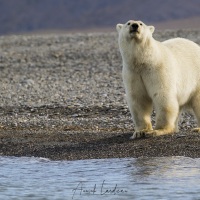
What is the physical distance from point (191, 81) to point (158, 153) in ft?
5.49

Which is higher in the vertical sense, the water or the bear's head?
the bear's head

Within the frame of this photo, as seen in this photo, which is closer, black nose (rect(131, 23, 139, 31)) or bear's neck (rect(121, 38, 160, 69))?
black nose (rect(131, 23, 139, 31))

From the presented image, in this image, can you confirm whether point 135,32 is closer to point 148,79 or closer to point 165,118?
point 148,79

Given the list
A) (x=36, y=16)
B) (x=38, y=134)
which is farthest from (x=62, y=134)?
(x=36, y=16)

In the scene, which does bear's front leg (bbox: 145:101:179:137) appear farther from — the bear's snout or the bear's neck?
the bear's snout

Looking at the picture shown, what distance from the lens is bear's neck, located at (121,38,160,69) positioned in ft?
39.5

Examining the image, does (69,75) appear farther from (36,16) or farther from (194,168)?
(36,16)

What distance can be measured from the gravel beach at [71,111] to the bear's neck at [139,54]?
3.21 ft

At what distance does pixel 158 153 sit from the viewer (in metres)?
11.4

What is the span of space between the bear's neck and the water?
1438 mm

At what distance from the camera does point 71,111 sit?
1559 centimetres

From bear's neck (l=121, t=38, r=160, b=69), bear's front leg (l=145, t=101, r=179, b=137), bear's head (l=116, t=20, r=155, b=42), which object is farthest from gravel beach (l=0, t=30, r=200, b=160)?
bear's head (l=116, t=20, r=155, b=42)

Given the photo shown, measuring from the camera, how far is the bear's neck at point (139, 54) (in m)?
12.0

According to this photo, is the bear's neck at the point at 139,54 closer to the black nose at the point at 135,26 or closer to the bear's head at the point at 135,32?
the bear's head at the point at 135,32
